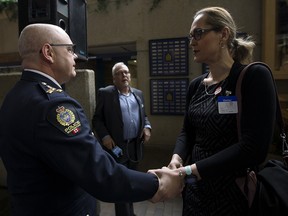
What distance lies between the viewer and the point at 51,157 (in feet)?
3.96

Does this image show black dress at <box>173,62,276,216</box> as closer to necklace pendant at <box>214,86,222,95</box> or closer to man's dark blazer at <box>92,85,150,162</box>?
necklace pendant at <box>214,86,222,95</box>

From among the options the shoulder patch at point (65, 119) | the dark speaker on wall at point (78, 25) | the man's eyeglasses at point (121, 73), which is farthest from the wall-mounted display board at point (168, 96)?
the shoulder patch at point (65, 119)

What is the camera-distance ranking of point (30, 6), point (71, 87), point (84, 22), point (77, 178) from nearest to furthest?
point (77, 178)
point (30, 6)
point (84, 22)
point (71, 87)

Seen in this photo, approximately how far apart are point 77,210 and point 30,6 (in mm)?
1674

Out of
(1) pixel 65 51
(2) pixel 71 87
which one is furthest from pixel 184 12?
(1) pixel 65 51

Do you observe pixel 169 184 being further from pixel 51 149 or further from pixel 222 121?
pixel 51 149

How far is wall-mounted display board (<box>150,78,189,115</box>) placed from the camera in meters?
5.82

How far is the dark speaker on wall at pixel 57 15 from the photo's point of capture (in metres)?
2.20

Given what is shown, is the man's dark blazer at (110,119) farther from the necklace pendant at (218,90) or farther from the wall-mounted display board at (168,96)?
the wall-mounted display board at (168,96)

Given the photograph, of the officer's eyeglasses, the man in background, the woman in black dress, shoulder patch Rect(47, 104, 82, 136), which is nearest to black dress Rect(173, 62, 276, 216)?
the woman in black dress

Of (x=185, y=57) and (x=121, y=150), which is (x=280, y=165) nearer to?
(x=121, y=150)

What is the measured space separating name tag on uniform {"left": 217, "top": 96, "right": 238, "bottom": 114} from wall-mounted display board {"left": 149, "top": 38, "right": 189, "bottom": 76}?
4.36 meters

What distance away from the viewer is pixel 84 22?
2.80 m

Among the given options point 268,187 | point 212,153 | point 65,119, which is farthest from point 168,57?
point 65,119
